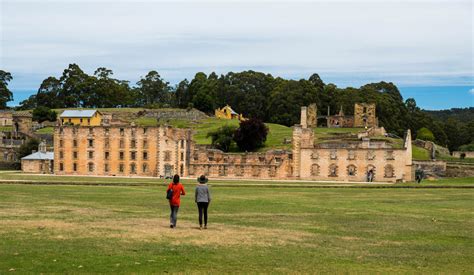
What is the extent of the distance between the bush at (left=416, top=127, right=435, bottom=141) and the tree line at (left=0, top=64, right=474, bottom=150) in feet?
10.0

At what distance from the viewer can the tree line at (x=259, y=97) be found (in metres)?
129

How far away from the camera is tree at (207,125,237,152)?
93062 millimetres

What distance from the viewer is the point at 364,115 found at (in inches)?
4665

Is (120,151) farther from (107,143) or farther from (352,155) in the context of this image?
(352,155)

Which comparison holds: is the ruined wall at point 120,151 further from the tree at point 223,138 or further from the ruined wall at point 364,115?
the ruined wall at point 364,115

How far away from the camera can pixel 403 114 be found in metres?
134

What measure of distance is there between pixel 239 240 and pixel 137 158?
62.2 m

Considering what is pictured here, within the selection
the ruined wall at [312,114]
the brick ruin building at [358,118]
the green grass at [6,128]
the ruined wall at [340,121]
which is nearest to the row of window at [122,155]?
the green grass at [6,128]

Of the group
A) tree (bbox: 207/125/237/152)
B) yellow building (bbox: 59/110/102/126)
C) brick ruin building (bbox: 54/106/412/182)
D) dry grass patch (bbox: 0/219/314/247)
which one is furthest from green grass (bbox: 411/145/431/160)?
dry grass patch (bbox: 0/219/314/247)

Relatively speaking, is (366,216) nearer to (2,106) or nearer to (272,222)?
(272,222)

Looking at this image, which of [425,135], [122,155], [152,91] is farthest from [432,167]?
[152,91]

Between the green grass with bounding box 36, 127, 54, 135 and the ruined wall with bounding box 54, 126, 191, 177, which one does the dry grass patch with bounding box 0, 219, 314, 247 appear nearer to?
the ruined wall with bounding box 54, 126, 191, 177

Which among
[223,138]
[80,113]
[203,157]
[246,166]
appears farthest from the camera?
[80,113]

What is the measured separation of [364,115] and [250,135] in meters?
33.9
